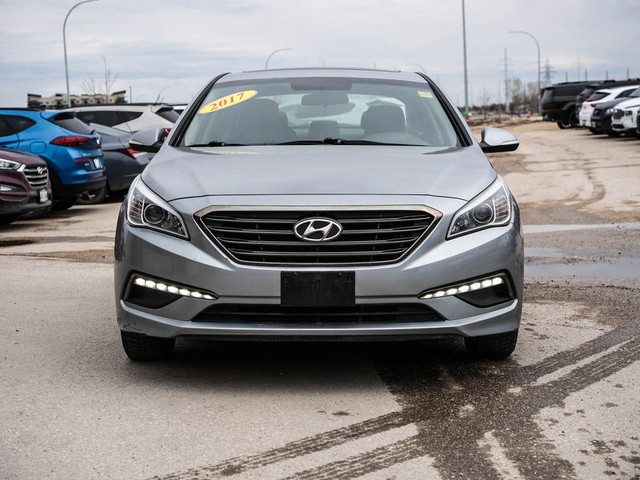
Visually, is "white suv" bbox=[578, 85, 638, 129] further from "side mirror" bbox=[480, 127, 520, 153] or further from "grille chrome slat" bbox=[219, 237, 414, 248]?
"grille chrome slat" bbox=[219, 237, 414, 248]

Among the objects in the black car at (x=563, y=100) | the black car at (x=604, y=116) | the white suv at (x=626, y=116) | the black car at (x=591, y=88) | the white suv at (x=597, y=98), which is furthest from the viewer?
the black car at (x=563, y=100)

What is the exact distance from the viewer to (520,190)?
55.3 feet

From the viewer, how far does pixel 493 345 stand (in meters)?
5.10

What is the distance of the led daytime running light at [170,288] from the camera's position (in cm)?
460

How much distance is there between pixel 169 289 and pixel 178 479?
1.37 m

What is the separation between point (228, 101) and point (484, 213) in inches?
86.8

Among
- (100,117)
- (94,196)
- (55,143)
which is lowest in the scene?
(94,196)

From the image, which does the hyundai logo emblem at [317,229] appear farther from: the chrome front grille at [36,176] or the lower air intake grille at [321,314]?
the chrome front grille at [36,176]

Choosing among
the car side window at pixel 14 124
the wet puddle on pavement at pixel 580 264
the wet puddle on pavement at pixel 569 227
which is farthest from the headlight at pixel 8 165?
the wet puddle on pavement at pixel 580 264

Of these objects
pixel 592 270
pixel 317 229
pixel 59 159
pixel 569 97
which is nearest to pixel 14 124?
pixel 59 159

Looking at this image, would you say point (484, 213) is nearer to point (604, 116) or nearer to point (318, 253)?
point (318, 253)

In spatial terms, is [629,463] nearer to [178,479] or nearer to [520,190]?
[178,479]

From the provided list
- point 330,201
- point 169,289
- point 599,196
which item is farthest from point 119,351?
point 599,196

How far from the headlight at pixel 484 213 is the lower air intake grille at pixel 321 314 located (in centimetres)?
42
